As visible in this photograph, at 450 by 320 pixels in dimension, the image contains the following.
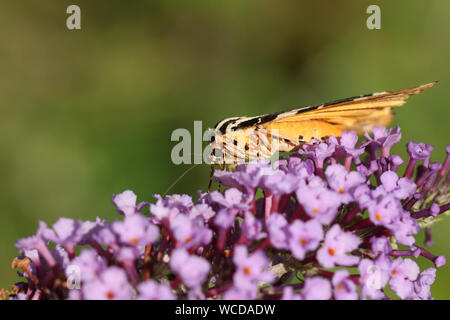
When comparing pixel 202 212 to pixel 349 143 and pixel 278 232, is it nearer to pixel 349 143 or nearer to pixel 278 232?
pixel 278 232

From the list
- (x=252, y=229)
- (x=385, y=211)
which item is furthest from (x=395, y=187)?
(x=252, y=229)

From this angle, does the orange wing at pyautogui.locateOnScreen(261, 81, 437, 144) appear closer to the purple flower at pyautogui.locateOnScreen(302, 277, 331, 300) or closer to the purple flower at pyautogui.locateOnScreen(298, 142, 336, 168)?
the purple flower at pyautogui.locateOnScreen(298, 142, 336, 168)

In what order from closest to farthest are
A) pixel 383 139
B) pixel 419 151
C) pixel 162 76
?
pixel 419 151, pixel 383 139, pixel 162 76

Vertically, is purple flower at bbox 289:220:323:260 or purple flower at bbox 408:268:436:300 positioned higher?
purple flower at bbox 289:220:323:260

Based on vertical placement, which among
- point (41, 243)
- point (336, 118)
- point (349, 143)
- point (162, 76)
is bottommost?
point (41, 243)

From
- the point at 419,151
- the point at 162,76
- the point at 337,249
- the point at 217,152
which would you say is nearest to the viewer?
the point at 337,249

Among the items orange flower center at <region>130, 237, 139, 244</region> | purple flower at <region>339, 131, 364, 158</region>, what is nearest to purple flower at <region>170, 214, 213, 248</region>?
orange flower center at <region>130, 237, 139, 244</region>
